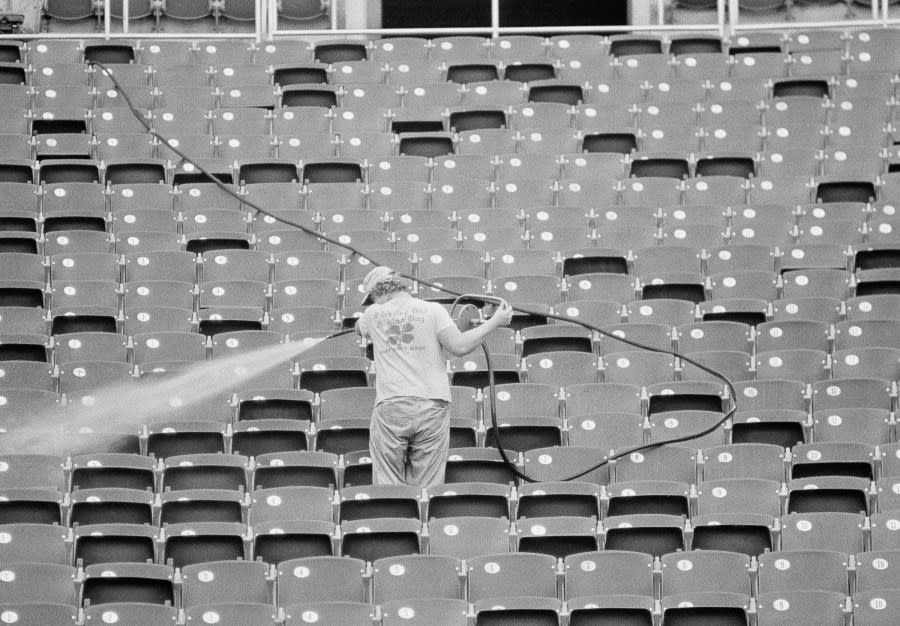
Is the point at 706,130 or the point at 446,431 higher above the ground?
the point at 706,130

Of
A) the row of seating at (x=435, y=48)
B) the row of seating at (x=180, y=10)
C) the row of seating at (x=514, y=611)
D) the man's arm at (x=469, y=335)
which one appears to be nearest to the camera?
the row of seating at (x=514, y=611)

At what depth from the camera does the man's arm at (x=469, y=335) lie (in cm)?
801

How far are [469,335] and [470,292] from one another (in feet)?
6.83

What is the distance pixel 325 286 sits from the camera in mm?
10180

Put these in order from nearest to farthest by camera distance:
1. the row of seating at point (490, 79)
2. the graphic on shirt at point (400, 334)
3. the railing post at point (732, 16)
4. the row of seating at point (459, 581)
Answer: the row of seating at point (459, 581) < the graphic on shirt at point (400, 334) < the row of seating at point (490, 79) < the railing post at point (732, 16)

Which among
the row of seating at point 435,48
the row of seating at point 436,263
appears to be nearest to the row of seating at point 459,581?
the row of seating at point 436,263

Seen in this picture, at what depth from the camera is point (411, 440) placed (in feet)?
26.8

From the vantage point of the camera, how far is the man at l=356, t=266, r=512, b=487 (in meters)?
8.09

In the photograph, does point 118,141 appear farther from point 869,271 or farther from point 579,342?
point 869,271

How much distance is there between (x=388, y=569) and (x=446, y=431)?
3.43ft

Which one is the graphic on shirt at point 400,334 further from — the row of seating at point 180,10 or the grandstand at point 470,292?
the row of seating at point 180,10

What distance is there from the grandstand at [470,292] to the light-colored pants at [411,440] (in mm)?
162

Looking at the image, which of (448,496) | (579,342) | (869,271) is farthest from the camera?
(869,271)

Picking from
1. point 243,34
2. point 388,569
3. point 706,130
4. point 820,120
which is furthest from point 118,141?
point 388,569
